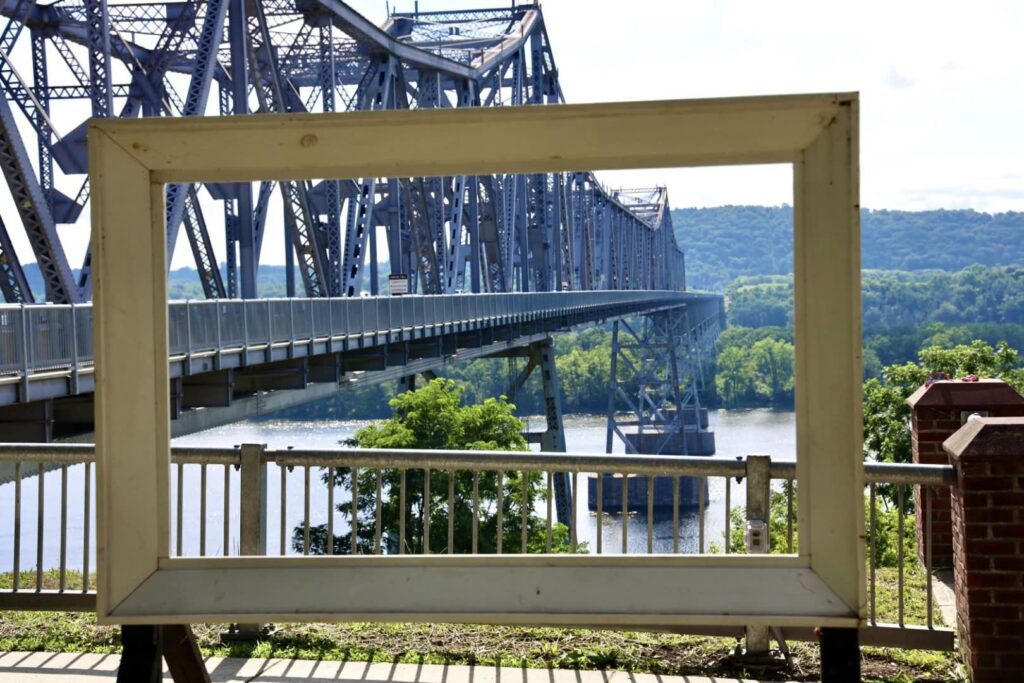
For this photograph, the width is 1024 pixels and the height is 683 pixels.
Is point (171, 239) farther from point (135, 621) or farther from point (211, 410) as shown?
point (135, 621)

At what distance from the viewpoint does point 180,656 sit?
2.65 metres

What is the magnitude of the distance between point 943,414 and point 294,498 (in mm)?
40444

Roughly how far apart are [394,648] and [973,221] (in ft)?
588

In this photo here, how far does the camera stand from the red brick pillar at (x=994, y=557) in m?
4.81

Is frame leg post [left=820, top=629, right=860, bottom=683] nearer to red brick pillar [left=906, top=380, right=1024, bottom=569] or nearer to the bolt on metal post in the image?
the bolt on metal post

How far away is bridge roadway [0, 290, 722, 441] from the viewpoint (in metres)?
12.6

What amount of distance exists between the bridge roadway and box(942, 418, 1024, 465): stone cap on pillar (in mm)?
4446

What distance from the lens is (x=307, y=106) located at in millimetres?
33688

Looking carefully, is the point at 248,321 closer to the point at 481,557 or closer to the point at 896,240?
the point at 481,557

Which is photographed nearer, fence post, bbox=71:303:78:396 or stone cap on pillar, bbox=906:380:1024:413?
stone cap on pillar, bbox=906:380:1024:413

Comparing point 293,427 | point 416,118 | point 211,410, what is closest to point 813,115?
point 416,118

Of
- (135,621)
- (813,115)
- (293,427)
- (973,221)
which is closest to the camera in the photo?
(813,115)

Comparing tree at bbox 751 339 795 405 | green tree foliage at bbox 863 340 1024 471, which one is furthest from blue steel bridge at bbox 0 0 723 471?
tree at bbox 751 339 795 405

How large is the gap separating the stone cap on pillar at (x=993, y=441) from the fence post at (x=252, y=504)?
9.78ft
